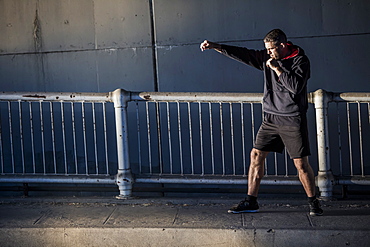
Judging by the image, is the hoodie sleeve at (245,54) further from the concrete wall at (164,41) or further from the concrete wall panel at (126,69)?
the concrete wall panel at (126,69)

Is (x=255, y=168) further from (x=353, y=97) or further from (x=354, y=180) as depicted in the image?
(x=353, y=97)

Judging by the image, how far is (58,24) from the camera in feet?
28.7

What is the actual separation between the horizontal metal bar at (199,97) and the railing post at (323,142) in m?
0.68

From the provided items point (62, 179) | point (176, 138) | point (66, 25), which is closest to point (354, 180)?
point (176, 138)

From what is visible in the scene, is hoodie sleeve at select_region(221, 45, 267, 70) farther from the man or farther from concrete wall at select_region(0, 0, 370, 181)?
concrete wall at select_region(0, 0, 370, 181)

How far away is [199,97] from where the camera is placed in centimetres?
636

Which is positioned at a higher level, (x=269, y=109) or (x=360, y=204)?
(x=269, y=109)

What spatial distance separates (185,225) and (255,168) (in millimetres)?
1001

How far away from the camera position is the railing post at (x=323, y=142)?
6.17 meters

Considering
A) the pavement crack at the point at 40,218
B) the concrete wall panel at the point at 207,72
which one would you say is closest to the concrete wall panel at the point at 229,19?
the concrete wall panel at the point at 207,72

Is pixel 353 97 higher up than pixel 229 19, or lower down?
lower down

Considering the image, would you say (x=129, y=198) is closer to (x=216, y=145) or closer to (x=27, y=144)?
(x=216, y=145)

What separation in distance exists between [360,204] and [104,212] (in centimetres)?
294

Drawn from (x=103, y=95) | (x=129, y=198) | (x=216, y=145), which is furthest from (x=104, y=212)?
(x=216, y=145)
